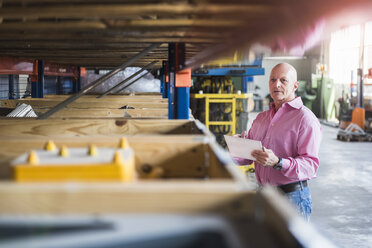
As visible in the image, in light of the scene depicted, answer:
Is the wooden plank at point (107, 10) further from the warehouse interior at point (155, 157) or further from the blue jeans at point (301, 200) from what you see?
the blue jeans at point (301, 200)

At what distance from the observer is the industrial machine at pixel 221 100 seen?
8.66 meters

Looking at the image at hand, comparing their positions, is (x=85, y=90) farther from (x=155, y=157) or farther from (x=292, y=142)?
(x=292, y=142)

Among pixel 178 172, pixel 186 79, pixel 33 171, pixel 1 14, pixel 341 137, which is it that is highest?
pixel 1 14

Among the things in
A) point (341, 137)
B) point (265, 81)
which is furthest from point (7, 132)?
point (265, 81)

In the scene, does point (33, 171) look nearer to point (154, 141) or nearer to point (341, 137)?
point (154, 141)

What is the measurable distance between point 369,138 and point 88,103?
1014 centimetres

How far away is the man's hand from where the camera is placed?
3.00 meters

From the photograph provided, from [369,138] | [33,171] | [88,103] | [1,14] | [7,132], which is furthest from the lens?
[369,138]

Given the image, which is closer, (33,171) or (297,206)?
(33,171)

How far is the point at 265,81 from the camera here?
28.2 m

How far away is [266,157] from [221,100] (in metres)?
5.73

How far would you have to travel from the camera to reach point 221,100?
8.68 m

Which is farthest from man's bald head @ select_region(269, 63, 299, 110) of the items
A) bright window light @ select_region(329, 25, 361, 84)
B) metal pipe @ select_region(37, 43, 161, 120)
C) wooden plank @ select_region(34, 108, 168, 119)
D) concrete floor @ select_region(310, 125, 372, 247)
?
bright window light @ select_region(329, 25, 361, 84)

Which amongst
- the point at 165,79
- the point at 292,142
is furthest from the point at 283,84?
the point at 165,79
